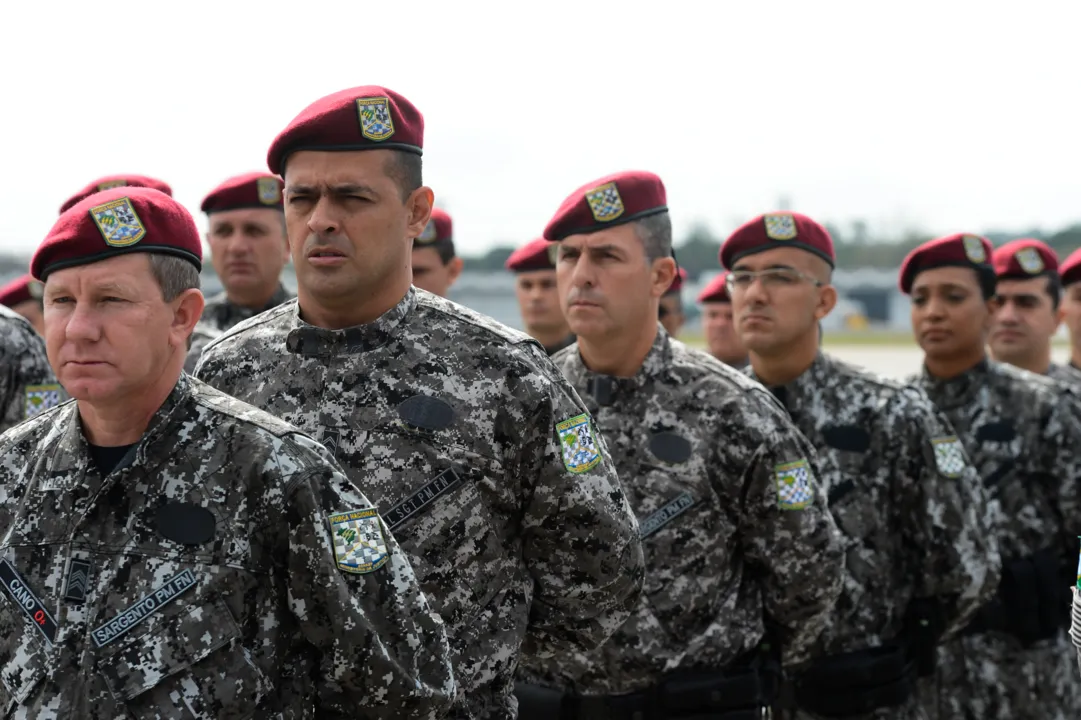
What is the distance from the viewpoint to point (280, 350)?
335cm

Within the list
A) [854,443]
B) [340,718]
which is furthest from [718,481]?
[340,718]

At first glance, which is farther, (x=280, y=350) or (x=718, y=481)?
(x=718, y=481)

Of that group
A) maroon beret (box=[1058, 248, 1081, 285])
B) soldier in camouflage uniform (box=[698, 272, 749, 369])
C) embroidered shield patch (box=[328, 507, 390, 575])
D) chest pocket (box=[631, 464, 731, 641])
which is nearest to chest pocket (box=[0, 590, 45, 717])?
embroidered shield patch (box=[328, 507, 390, 575])

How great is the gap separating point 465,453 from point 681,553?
1.31 m

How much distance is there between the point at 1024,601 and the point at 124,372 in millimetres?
4669

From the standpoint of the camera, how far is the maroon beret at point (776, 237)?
539 centimetres

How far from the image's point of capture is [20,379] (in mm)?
5016

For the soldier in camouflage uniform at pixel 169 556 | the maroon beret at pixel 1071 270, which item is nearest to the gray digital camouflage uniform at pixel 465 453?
the soldier in camouflage uniform at pixel 169 556

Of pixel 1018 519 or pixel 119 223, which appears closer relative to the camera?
pixel 119 223

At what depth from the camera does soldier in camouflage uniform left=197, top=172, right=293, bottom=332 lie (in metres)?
6.13

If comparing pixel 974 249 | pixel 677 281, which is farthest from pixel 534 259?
pixel 974 249

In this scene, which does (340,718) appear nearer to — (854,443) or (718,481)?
(718,481)

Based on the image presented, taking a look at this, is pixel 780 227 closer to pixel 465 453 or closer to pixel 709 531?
pixel 709 531

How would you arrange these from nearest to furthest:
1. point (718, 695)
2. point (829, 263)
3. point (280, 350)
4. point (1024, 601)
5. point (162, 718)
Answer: point (162, 718)
point (280, 350)
point (718, 695)
point (829, 263)
point (1024, 601)
